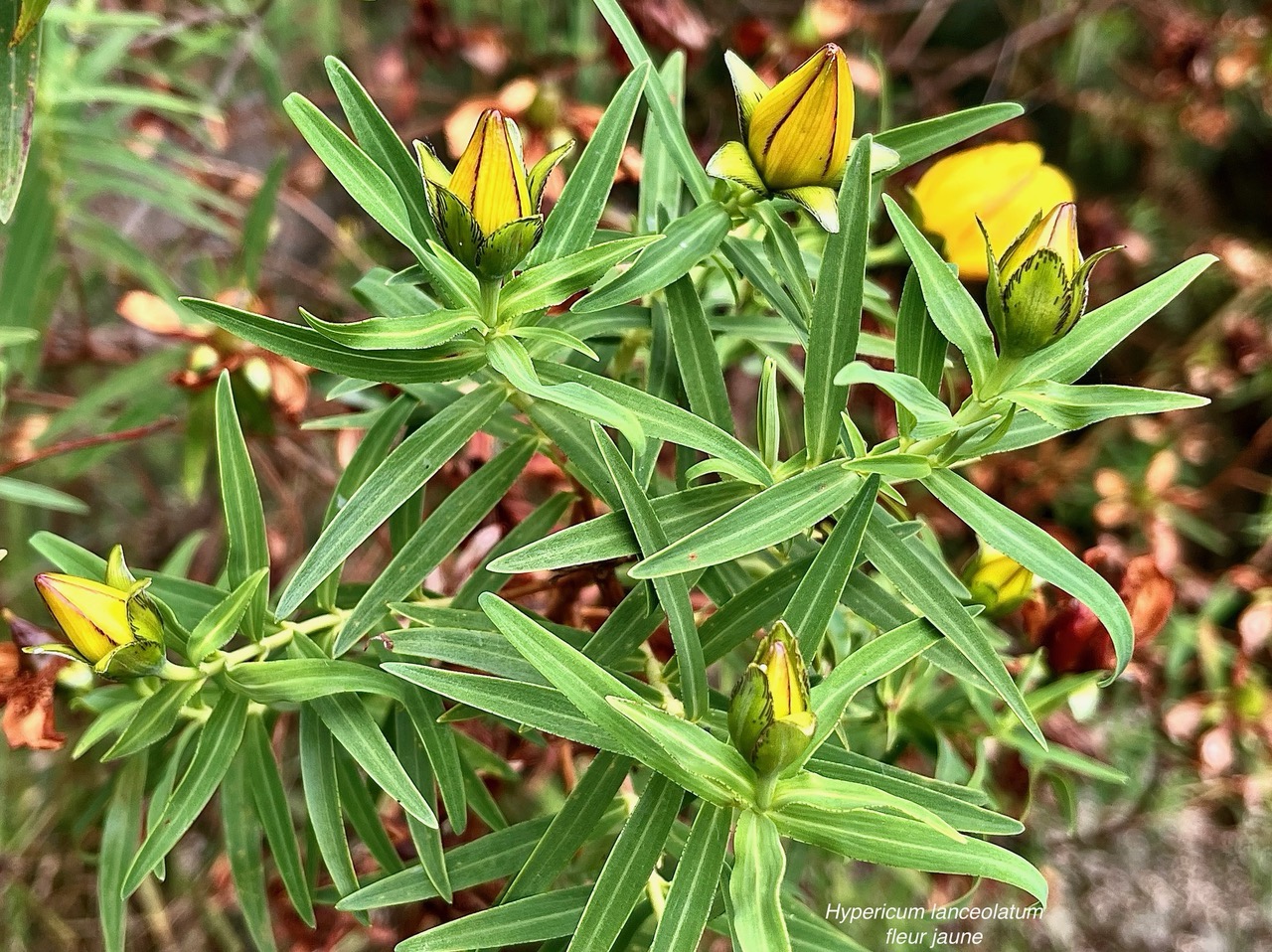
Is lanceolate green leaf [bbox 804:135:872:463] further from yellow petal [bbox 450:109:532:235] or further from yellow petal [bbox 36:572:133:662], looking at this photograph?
yellow petal [bbox 36:572:133:662]

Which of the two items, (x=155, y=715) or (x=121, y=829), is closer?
(x=155, y=715)

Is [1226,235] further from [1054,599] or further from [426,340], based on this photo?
[426,340]

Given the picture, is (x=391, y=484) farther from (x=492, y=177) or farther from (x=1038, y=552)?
(x=1038, y=552)

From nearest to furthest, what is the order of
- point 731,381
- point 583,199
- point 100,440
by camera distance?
1. point 583,199
2. point 100,440
3. point 731,381

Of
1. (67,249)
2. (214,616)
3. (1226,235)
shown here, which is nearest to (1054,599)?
(214,616)

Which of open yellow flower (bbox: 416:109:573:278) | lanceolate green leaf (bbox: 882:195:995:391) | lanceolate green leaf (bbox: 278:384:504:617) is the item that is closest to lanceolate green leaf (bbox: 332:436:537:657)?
lanceolate green leaf (bbox: 278:384:504:617)

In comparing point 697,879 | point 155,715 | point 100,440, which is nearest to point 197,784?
point 155,715
